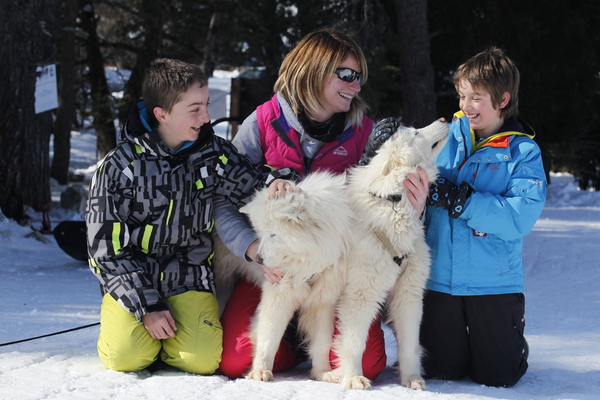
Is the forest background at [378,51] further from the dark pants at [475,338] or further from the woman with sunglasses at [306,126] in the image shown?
the dark pants at [475,338]

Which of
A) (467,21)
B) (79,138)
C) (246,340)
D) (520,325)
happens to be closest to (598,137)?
(467,21)

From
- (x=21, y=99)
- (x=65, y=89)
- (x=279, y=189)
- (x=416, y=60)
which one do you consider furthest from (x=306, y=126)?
(x=65, y=89)

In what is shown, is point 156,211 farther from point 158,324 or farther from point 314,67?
point 314,67

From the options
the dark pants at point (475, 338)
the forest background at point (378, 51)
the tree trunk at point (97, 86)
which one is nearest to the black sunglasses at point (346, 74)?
the dark pants at point (475, 338)

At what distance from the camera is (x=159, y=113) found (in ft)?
9.15

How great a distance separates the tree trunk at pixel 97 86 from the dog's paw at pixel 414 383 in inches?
369

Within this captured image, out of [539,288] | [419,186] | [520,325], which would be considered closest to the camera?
[419,186]

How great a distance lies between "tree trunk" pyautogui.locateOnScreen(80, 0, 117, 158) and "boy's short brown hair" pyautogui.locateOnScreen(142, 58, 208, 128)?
327 inches

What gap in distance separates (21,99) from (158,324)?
177 inches

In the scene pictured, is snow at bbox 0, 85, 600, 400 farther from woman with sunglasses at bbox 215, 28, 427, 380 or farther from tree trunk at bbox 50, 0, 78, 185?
tree trunk at bbox 50, 0, 78, 185

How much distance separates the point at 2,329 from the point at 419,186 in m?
2.47

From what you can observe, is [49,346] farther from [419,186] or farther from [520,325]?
[520,325]

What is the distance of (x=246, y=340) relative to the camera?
2.71 metres

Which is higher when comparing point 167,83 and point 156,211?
point 167,83
